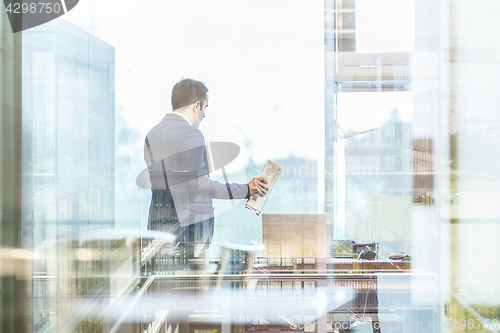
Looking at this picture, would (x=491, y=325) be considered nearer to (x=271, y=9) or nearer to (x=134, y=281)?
(x=134, y=281)

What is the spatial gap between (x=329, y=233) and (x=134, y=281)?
1004mm

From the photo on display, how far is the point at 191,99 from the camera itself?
1.86 meters

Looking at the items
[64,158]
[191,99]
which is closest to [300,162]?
[191,99]

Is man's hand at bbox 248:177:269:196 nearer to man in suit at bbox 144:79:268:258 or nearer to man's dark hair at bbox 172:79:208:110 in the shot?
man in suit at bbox 144:79:268:258

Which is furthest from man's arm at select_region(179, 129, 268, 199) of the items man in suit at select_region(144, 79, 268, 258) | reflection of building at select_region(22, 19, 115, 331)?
reflection of building at select_region(22, 19, 115, 331)

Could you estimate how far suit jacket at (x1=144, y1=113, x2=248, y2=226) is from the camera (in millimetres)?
1843

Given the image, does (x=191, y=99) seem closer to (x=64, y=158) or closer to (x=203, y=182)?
(x=203, y=182)

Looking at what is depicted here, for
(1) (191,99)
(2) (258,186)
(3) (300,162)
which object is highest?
Result: (1) (191,99)

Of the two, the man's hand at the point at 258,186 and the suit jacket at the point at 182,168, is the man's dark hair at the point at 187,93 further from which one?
the man's hand at the point at 258,186

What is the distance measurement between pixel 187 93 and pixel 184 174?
0.41 meters

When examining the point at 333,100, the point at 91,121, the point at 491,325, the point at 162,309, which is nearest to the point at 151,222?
the point at 162,309

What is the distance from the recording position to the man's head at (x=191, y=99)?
6.07 ft

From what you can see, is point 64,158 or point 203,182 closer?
point 64,158

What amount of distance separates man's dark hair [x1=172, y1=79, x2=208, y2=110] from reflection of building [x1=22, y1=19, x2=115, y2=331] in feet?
1.03
